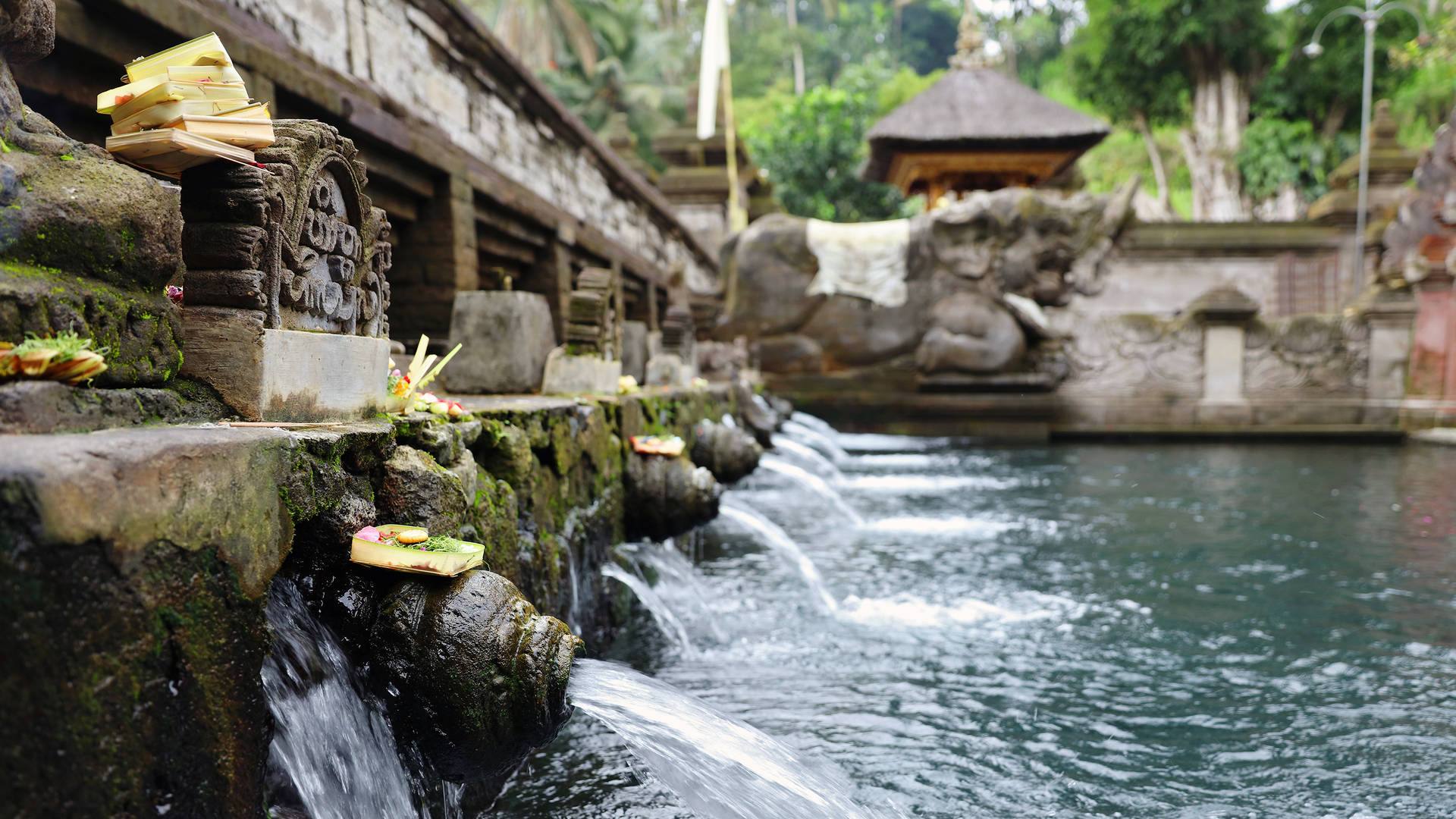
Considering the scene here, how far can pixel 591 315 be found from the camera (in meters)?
5.34

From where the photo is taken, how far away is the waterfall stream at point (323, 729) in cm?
175

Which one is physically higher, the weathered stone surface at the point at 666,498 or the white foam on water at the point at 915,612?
the weathered stone surface at the point at 666,498

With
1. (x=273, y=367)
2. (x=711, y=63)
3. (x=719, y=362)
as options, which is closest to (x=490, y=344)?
(x=273, y=367)

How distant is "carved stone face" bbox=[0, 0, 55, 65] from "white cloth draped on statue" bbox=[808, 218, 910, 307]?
1340 centimetres

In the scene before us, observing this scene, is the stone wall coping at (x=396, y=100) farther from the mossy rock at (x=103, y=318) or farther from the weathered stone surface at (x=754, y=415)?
the mossy rock at (x=103, y=318)

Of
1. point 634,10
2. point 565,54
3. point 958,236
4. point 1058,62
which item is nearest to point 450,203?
point 958,236

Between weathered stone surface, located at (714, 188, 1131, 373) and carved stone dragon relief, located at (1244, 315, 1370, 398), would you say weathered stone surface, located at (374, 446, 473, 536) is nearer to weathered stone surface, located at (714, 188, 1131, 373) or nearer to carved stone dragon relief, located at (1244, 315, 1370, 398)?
weathered stone surface, located at (714, 188, 1131, 373)

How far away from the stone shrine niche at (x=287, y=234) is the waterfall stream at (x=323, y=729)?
0.68m

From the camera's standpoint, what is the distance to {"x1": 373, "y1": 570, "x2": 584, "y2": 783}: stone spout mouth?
197cm

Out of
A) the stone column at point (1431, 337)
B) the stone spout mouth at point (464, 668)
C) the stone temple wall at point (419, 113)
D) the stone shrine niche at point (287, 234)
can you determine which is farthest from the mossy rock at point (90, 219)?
the stone column at point (1431, 337)

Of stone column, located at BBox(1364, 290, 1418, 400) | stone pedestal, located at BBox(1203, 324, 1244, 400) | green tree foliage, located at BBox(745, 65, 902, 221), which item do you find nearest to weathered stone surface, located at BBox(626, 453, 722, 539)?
stone pedestal, located at BBox(1203, 324, 1244, 400)

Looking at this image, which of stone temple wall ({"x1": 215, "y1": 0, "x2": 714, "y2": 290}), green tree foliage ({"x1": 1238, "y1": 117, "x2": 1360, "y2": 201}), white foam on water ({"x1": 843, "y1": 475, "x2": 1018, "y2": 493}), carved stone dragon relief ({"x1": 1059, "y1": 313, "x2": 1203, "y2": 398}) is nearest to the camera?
stone temple wall ({"x1": 215, "y1": 0, "x2": 714, "y2": 290})

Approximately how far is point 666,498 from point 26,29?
11.0ft

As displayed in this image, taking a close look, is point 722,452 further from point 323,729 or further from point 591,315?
point 323,729
